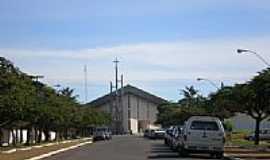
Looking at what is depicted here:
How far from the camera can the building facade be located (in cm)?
16838

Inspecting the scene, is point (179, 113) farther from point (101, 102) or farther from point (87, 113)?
point (101, 102)

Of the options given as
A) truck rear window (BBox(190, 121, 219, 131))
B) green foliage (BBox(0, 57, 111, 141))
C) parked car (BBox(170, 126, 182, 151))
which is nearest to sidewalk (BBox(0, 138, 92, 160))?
green foliage (BBox(0, 57, 111, 141))

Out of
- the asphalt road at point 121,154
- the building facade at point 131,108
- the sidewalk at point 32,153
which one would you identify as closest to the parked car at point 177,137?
the asphalt road at point 121,154

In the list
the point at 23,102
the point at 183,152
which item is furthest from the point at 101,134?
the point at 183,152

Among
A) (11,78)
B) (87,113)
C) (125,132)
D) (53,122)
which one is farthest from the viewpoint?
(125,132)

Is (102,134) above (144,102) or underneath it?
underneath

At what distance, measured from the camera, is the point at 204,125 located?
39.9 m

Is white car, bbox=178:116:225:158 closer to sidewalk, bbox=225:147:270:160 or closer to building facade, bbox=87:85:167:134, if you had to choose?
sidewalk, bbox=225:147:270:160

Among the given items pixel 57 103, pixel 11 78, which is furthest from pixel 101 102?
pixel 11 78

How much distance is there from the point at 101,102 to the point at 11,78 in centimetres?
12044

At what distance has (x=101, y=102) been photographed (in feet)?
575

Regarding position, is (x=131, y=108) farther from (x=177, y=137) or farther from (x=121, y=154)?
(x=121, y=154)

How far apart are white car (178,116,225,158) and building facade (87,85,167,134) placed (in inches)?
4970

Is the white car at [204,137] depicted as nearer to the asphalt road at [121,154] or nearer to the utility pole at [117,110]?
the asphalt road at [121,154]
